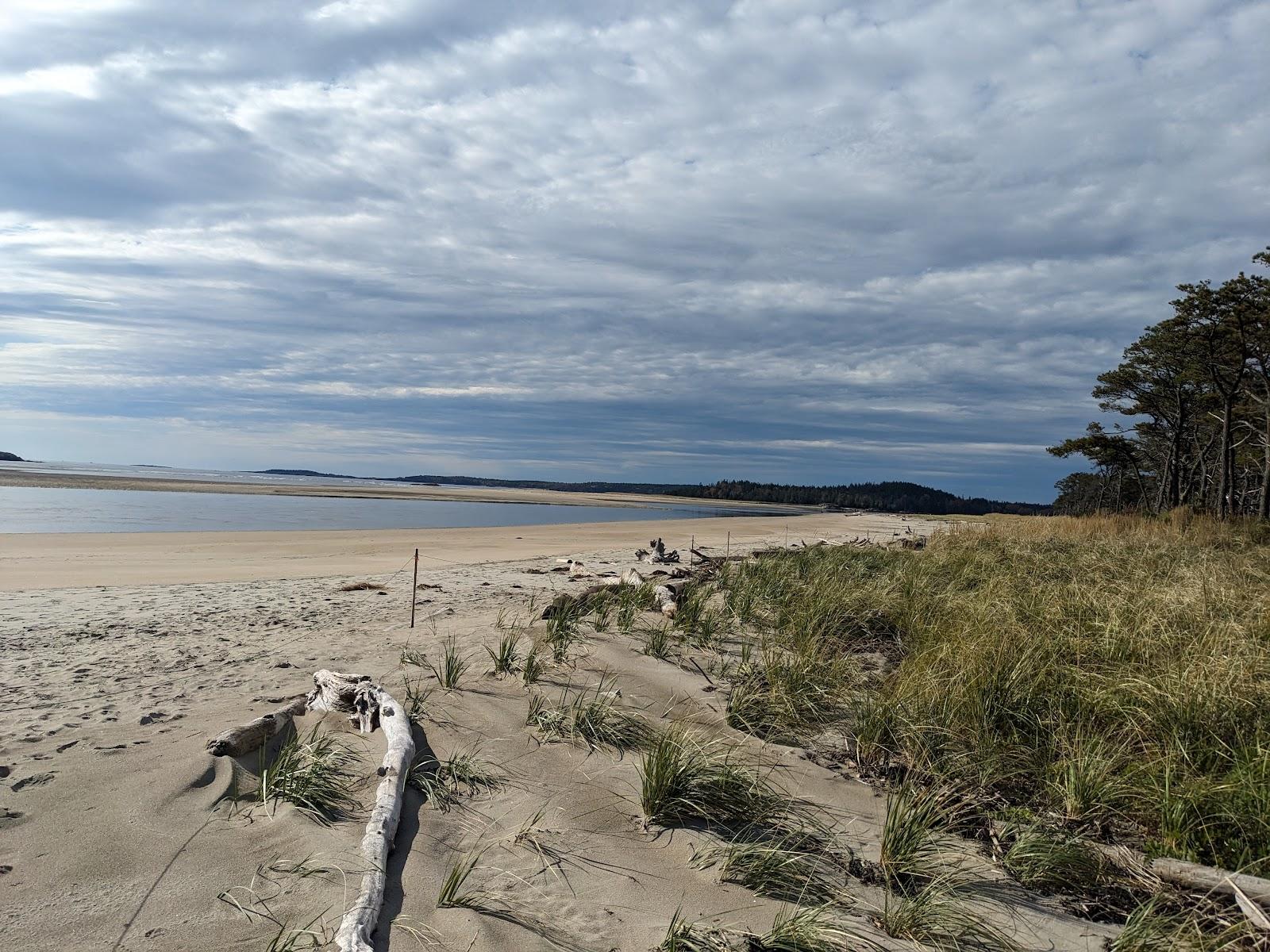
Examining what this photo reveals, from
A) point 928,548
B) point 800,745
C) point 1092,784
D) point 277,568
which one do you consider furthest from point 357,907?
point 928,548

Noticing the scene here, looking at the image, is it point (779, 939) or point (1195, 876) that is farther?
point (1195, 876)

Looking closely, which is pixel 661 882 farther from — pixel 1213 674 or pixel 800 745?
pixel 1213 674

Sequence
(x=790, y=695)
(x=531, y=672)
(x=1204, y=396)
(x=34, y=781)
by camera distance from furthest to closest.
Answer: (x=1204, y=396) → (x=531, y=672) → (x=790, y=695) → (x=34, y=781)

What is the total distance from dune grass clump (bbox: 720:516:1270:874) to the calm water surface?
76.4 feet

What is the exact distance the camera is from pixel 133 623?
863 cm

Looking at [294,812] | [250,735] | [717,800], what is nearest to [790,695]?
[717,800]

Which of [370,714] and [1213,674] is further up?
[1213,674]

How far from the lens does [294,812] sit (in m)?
3.78

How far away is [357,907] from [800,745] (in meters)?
3.34

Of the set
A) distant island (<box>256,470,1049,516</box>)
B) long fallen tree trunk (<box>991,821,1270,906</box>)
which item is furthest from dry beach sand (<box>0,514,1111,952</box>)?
distant island (<box>256,470,1049,516</box>)

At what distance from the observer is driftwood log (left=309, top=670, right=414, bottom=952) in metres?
2.86

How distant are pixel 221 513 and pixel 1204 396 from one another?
4473 cm

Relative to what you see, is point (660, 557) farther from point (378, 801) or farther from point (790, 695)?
point (378, 801)

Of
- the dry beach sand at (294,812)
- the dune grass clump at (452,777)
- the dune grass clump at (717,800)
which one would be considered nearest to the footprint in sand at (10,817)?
the dry beach sand at (294,812)
